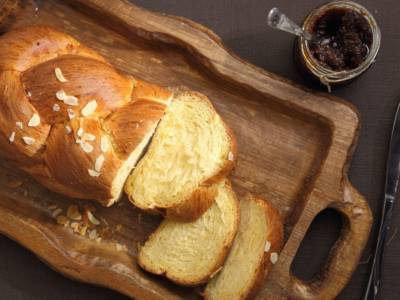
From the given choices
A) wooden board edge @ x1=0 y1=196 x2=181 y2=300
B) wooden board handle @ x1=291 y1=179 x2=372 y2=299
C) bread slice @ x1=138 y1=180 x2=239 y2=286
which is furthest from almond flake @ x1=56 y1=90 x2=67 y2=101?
wooden board handle @ x1=291 y1=179 x2=372 y2=299

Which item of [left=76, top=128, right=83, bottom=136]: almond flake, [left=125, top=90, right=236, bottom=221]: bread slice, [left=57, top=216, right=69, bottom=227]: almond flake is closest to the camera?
[left=76, top=128, right=83, bottom=136]: almond flake

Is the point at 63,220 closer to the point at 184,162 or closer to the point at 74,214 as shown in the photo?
the point at 74,214

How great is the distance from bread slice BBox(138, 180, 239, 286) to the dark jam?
0.63m

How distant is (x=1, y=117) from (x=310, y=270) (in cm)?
140

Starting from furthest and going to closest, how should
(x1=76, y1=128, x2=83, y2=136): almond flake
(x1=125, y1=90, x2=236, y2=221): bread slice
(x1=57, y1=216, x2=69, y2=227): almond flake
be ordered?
(x1=57, y1=216, x2=69, y2=227): almond flake < (x1=125, y1=90, x2=236, y2=221): bread slice < (x1=76, y1=128, x2=83, y2=136): almond flake

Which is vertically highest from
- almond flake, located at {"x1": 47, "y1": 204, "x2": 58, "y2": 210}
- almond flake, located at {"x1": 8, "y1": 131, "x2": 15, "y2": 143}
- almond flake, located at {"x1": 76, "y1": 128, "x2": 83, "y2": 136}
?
almond flake, located at {"x1": 76, "y1": 128, "x2": 83, "y2": 136}

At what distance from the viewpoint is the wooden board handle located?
197 cm

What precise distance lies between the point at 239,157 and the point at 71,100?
0.74 m

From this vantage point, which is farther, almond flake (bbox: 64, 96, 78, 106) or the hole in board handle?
the hole in board handle

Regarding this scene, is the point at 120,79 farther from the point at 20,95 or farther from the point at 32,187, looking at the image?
the point at 32,187

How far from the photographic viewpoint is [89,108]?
1.79 metres

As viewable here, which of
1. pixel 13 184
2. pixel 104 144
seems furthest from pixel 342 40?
pixel 13 184

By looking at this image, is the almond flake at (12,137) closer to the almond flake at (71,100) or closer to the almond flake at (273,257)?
the almond flake at (71,100)

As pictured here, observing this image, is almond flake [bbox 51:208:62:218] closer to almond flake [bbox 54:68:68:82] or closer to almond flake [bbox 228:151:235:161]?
almond flake [bbox 54:68:68:82]
